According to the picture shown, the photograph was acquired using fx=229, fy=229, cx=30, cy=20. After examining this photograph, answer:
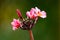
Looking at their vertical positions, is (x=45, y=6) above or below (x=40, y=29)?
above

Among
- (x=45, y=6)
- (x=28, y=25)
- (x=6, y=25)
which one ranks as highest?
(x=45, y=6)

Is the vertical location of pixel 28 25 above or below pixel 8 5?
below

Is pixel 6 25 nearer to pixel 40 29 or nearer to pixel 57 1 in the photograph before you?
pixel 40 29

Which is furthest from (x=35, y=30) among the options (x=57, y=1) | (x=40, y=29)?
(x=57, y=1)

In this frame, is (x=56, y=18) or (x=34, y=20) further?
(x=56, y=18)

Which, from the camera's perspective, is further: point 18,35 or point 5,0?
point 5,0

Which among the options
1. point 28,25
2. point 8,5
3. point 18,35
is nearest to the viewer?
point 28,25

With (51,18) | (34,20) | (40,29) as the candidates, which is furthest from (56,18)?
(34,20)

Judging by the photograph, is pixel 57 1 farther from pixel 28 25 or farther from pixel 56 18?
pixel 28 25

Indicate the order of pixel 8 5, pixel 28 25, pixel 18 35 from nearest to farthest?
pixel 28 25, pixel 18 35, pixel 8 5
